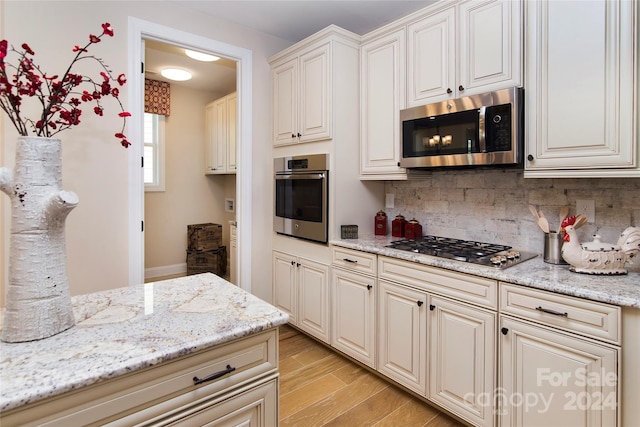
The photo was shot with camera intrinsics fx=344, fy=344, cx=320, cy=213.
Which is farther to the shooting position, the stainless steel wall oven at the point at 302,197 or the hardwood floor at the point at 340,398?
the stainless steel wall oven at the point at 302,197

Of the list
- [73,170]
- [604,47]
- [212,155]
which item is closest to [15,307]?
[73,170]

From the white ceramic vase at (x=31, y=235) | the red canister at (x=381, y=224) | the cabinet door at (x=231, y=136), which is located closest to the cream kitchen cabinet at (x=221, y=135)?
the cabinet door at (x=231, y=136)

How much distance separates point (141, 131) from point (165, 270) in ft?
9.66

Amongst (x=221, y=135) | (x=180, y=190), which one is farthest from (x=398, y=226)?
(x=180, y=190)

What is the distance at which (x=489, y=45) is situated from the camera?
77.3 inches

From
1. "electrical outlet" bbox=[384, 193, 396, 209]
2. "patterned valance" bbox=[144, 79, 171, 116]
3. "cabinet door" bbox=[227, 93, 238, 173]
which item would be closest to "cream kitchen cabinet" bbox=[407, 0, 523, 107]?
"electrical outlet" bbox=[384, 193, 396, 209]

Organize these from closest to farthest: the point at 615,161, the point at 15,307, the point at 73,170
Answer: the point at 15,307 → the point at 615,161 → the point at 73,170

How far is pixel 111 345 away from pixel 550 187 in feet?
7.57

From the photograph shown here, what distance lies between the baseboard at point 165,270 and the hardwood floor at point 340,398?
293 cm

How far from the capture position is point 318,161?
107 inches

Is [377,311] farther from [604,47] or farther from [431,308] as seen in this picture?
[604,47]

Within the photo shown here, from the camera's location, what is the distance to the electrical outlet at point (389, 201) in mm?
2963

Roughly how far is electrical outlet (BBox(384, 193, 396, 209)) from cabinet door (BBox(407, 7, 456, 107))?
85cm

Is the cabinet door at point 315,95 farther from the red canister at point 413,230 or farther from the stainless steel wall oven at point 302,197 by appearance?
the red canister at point 413,230
